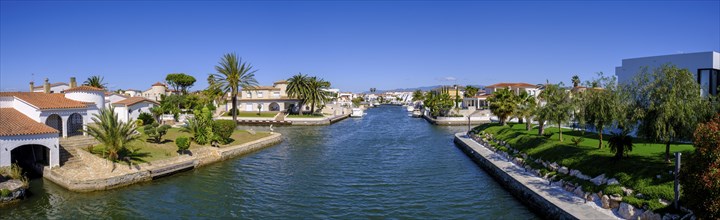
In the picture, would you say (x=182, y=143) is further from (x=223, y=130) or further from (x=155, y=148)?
(x=223, y=130)

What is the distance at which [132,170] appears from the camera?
2231 centimetres

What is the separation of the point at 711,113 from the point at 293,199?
17072 millimetres

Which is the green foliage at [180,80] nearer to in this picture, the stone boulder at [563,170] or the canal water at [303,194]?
the canal water at [303,194]

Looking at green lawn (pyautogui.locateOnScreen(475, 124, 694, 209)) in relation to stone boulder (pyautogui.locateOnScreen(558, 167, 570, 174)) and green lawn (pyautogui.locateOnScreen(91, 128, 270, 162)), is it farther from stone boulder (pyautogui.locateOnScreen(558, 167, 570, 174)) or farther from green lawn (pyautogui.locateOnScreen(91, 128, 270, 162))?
green lawn (pyautogui.locateOnScreen(91, 128, 270, 162))

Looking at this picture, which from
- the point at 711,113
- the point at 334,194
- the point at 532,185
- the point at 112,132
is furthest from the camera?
the point at 112,132

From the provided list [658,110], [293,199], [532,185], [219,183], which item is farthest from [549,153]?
[219,183]

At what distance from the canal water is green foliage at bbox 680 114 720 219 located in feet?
21.2

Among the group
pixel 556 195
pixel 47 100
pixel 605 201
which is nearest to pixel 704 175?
pixel 605 201

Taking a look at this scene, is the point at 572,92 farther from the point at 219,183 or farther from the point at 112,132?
the point at 112,132

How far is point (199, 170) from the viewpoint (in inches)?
1039

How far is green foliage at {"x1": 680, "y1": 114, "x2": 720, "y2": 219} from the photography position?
10.2 metres

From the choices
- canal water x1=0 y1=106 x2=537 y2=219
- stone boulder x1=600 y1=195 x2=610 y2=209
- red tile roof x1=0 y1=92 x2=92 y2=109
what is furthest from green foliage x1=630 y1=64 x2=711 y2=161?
red tile roof x1=0 y1=92 x2=92 y2=109

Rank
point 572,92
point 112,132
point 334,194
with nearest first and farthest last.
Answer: point 334,194 < point 112,132 < point 572,92

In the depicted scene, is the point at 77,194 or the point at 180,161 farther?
the point at 180,161
